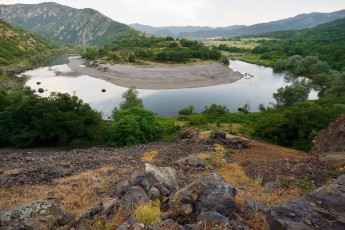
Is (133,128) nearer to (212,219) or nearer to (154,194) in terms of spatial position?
(154,194)

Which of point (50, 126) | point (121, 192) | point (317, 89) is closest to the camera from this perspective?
point (121, 192)

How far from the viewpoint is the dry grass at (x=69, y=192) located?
1565 centimetres

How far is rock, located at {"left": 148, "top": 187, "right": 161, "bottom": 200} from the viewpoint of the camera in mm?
13175

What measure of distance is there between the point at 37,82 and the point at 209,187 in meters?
99.5

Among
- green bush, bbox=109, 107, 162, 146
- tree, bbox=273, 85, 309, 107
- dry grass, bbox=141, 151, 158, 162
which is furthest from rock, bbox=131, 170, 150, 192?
tree, bbox=273, 85, 309, 107

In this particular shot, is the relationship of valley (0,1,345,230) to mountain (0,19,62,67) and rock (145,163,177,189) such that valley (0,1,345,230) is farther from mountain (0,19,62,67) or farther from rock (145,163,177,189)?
mountain (0,19,62,67)

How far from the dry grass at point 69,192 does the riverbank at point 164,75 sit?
72.9 meters

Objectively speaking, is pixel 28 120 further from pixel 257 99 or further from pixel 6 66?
pixel 6 66

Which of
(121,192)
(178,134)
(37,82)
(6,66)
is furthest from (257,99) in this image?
(6,66)

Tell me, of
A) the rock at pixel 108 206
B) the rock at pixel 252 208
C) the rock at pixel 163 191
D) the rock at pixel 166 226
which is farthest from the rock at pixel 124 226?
the rock at pixel 252 208

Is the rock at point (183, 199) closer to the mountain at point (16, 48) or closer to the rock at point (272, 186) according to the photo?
the rock at point (272, 186)

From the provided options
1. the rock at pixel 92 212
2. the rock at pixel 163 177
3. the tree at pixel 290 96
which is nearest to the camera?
the rock at pixel 92 212

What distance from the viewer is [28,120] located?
1651 inches

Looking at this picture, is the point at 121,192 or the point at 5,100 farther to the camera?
the point at 5,100
